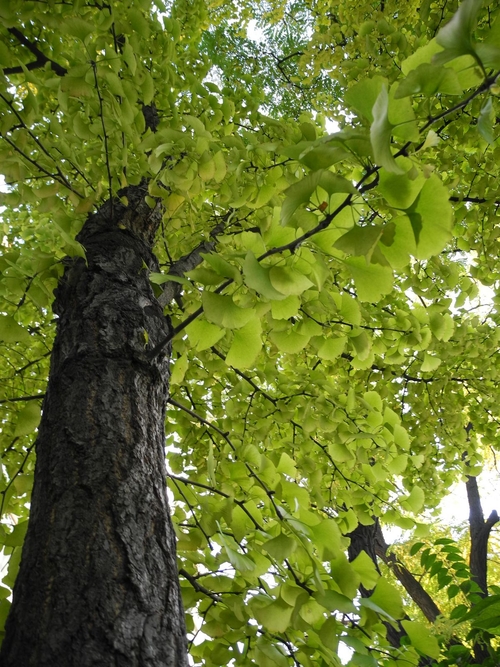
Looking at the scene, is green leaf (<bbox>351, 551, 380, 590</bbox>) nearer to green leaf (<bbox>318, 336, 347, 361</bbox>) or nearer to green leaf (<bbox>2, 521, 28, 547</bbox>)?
green leaf (<bbox>318, 336, 347, 361</bbox>)

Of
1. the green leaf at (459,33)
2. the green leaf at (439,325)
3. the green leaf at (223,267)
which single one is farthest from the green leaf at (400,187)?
the green leaf at (439,325)

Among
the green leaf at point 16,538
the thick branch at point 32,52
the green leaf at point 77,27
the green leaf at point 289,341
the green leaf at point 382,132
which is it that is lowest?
the green leaf at point 16,538

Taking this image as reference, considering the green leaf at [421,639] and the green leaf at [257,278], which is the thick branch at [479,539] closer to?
the green leaf at [421,639]

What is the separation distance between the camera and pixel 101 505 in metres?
0.97

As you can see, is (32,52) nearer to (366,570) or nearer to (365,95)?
(365,95)

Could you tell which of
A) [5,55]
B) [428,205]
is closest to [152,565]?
[428,205]

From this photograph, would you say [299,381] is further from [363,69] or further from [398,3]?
[398,3]

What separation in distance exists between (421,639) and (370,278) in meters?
0.80

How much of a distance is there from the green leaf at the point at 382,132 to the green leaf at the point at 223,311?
1.25 feet

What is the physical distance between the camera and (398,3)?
2445 millimetres

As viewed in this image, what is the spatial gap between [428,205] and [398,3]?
2472mm

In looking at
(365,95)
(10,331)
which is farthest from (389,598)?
(10,331)

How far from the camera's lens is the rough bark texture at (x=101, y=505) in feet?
2.56

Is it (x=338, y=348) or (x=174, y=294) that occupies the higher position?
(x=174, y=294)
